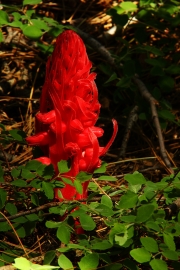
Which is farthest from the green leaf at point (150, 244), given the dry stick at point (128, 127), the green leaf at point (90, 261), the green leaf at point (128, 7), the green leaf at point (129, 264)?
the green leaf at point (128, 7)

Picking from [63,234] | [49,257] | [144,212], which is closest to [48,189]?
[63,234]

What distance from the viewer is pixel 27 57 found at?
4395 mm

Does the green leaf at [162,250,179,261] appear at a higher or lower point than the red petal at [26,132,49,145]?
lower

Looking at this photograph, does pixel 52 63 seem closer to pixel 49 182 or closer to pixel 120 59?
pixel 49 182

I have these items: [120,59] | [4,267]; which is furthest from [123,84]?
[4,267]

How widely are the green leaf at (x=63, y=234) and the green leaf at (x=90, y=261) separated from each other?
0.14 meters

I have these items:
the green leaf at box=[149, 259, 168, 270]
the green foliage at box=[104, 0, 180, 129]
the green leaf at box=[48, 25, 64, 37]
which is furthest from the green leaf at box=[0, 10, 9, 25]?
the green leaf at box=[149, 259, 168, 270]

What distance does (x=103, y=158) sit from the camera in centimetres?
382

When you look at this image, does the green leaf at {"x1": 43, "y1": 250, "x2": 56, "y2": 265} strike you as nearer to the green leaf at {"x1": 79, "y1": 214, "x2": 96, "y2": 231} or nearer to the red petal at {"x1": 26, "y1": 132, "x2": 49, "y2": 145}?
the green leaf at {"x1": 79, "y1": 214, "x2": 96, "y2": 231}

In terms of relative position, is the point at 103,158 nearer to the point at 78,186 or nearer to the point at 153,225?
the point at 78,186

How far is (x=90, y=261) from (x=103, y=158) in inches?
63.8

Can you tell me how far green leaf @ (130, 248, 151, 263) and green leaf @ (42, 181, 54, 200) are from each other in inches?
20.1

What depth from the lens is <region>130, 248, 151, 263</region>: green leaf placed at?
2.23 meters

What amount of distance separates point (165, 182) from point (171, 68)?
4.65 feet
